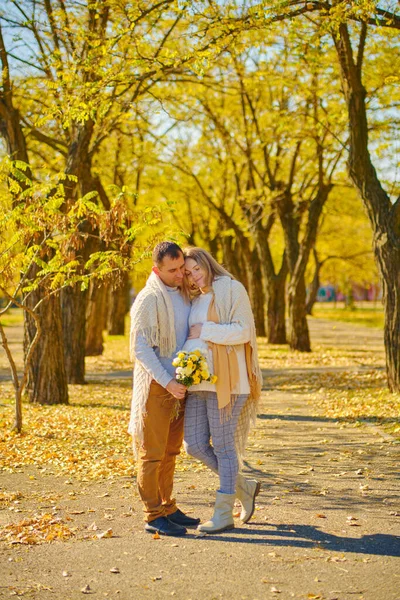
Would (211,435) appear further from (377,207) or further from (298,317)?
(298,317)

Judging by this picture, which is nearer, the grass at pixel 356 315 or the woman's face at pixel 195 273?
the woman's face at pixel 195 273

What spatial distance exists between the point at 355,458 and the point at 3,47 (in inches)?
339

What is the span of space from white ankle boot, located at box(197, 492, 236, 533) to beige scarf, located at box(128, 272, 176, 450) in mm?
697

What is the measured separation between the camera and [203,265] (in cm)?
577

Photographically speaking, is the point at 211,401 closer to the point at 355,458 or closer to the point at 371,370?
the point at 355,458

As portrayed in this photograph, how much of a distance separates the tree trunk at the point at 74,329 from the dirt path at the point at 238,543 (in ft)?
27.0

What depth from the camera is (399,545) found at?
17.3 ft

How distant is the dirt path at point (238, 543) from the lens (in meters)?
4.50

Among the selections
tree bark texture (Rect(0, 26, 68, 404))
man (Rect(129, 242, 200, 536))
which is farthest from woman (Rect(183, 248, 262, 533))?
tree bark texture (Rect(0, 26, 68, 404))

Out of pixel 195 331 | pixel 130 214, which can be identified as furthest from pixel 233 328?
pixel 130 214

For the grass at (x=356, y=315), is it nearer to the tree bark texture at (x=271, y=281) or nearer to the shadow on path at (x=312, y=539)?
the tree bark texture at (x=271, y=281)

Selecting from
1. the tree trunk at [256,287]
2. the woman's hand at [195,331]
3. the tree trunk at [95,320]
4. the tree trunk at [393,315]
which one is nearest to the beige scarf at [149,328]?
the woman's hand at [195,331]

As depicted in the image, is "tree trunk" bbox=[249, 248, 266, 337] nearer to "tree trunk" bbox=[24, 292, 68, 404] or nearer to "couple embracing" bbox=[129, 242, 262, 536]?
"tree trunk" bbox=[24, 292, 68, 404]

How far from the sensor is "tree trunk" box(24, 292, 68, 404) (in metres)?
12.6
